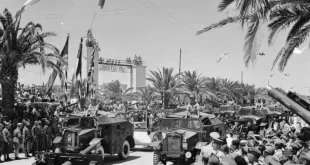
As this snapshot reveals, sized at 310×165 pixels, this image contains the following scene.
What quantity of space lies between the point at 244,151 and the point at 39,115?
Result: 42.4ft

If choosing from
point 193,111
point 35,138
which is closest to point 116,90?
point 35,138

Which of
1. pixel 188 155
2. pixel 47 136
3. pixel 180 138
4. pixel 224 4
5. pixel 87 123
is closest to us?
pixel 224 4

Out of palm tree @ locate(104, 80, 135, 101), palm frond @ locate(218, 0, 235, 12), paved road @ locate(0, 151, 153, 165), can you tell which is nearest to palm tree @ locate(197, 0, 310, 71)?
palm frond @ locate(218, 0, 235, 12)

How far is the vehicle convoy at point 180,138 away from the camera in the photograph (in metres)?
11.0

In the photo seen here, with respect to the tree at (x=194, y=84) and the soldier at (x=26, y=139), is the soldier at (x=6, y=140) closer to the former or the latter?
the soldier at (x=26, y=139)

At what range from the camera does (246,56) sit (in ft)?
33.6

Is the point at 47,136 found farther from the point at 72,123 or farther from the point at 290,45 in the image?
the point at 290,45

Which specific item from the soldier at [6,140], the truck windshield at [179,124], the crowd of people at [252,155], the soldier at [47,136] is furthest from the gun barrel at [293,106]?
the soldier at [47,136]

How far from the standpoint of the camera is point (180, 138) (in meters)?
11.0

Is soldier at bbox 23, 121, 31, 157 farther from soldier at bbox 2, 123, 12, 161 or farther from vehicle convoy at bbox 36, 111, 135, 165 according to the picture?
vehicle convoy at bbox 36, 111, 135, 165

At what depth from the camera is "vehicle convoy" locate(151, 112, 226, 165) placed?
1098 centimetres

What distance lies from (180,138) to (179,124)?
1098mm

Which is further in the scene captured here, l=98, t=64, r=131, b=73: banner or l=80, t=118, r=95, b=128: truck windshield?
l=98, t=64, r=131, b=73: banner

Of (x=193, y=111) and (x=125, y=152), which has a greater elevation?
(x=193, y=111)
